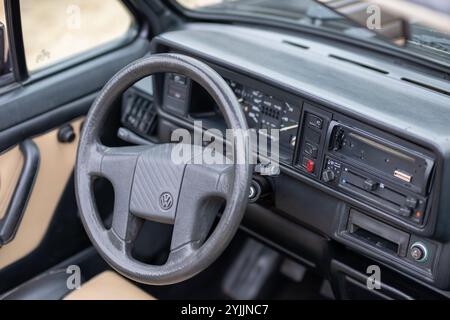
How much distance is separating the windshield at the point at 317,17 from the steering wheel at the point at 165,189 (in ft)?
1.76

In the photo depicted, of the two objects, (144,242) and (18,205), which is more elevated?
(18,205)

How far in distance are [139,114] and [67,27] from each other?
39 cm

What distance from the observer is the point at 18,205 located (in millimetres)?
2188

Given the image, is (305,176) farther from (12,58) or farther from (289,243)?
(12,58)

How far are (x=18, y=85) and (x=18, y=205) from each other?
37 cm

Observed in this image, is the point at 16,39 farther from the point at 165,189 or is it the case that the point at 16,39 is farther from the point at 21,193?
the point at 165,189

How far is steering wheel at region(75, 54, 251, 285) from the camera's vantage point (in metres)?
1.56

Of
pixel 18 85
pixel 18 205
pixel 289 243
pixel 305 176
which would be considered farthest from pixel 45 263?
pixel 305 176

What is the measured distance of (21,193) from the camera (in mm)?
2195

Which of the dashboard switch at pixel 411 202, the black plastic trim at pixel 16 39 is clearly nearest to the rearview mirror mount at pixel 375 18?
the dashboard switch at pixel 411 202

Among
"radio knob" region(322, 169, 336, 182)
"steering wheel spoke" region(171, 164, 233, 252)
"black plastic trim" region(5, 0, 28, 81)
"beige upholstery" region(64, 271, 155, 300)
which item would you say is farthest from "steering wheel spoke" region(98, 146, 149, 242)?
"black plastic trim" region(5, 0, 28, 81)

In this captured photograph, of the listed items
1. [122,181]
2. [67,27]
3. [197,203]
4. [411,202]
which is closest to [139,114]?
[67,27]

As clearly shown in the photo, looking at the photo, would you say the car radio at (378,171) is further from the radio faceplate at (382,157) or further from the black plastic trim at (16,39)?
the black plastic trim at (16,39)

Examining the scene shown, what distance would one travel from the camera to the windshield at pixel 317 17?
77.9 inches
